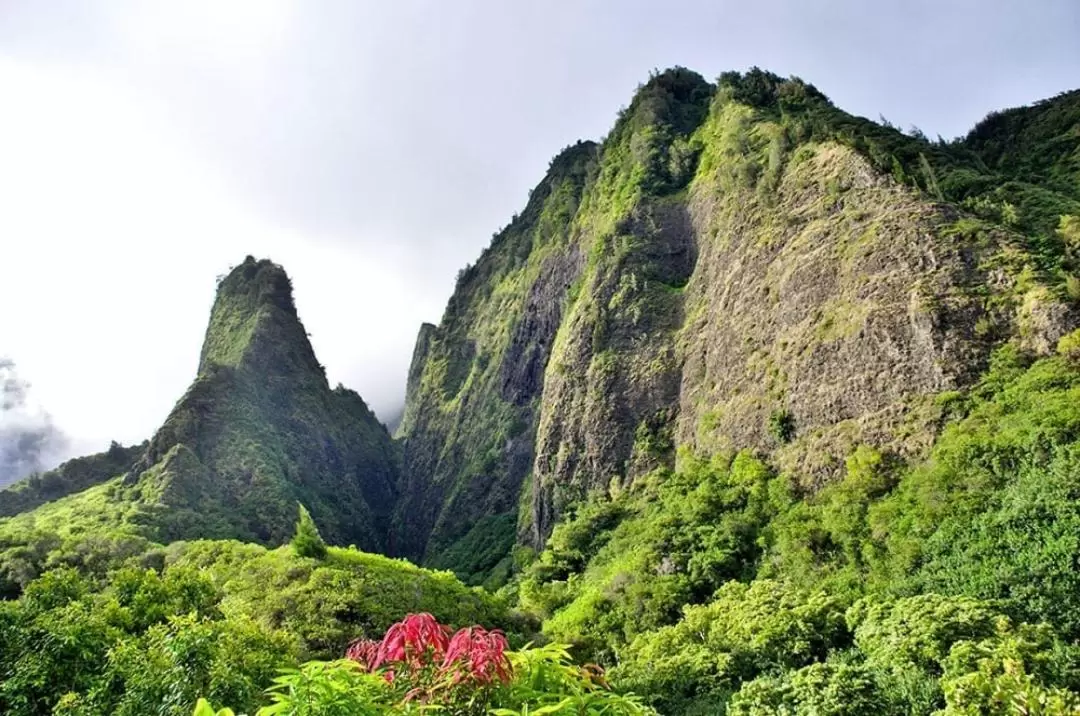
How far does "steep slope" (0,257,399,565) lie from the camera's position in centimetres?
6850

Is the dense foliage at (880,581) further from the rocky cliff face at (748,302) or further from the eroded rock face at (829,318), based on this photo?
the rocky cliff face at (748,302)

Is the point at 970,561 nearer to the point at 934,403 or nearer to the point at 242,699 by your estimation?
the point at 934,403

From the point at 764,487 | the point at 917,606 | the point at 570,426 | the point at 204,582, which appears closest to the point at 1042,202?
the point at 764,487

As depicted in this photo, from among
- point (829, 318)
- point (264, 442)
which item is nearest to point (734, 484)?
point (829, 318)

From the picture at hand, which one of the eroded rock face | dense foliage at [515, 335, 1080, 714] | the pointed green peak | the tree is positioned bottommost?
dense foliage at [515, 335, 1080, 714]

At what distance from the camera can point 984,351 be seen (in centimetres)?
3186

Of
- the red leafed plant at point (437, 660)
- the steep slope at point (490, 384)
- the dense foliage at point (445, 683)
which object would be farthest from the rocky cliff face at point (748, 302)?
the red leafed plant at point (437, 660)

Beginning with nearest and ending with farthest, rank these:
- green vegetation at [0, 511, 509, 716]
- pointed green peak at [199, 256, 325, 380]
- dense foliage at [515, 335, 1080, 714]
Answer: green vegetation at [0, 511, 509, 716] < dense foliage at [515, 335, 1080, 714] < pointed green peak at [199, 256, 325, 380]

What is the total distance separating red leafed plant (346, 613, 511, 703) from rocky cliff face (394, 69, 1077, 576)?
3179 centimetres

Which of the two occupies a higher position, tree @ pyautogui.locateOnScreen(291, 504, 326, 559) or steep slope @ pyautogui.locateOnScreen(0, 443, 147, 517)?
steep slope @ pyautogui.locateOnScreen(0, 443, 147, 517)

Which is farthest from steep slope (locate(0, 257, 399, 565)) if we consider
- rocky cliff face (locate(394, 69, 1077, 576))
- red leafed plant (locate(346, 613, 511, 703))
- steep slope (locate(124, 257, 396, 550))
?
red leafed plant (locate(346, 613, 511, 703))

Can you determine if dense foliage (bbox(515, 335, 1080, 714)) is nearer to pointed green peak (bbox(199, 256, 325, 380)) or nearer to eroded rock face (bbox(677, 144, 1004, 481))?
eroded rock face (bbox(677, 144, 1004, 481))

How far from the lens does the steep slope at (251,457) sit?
6850cm

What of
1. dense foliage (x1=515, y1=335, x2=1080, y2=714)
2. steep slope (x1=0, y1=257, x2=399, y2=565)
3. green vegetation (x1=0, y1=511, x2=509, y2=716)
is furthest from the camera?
steep slope (x1=0, y1=257, x2=399, y2=565)
